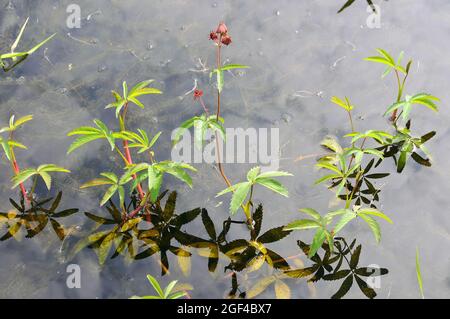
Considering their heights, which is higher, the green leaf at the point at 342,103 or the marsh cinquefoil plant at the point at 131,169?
the green leaf at the point at 342,103

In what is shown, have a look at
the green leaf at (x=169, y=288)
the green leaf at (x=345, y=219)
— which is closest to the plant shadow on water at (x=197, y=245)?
the green leaf at (x=169, y=288)

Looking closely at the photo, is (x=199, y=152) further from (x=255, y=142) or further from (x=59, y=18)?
(x=59, y=18)

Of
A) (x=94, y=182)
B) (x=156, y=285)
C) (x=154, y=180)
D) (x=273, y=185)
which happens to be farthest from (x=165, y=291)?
(x=94, y=182)

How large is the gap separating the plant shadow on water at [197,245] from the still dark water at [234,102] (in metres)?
0.02

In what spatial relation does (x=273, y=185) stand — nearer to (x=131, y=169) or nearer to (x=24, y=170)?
(x=131, y=169)

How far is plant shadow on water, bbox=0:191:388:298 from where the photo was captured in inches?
94.6

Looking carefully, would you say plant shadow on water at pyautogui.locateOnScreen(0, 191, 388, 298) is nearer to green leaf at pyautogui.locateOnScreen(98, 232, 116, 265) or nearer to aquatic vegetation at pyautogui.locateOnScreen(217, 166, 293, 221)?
green leaf at pyautogui.locateOnScreen(98, 232, 116, 265)

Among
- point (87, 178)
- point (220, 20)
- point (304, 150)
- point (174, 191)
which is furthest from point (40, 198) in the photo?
point (220, 20)

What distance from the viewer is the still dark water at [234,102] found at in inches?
96.6

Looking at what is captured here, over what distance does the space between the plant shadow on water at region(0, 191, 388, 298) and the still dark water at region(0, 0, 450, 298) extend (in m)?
0.02

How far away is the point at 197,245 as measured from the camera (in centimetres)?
253

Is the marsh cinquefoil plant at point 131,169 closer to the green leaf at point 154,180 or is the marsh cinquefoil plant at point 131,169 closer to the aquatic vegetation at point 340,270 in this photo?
the green leaf at point 154,180

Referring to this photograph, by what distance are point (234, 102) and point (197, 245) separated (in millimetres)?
904

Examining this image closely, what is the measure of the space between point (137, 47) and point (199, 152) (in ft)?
2.99
